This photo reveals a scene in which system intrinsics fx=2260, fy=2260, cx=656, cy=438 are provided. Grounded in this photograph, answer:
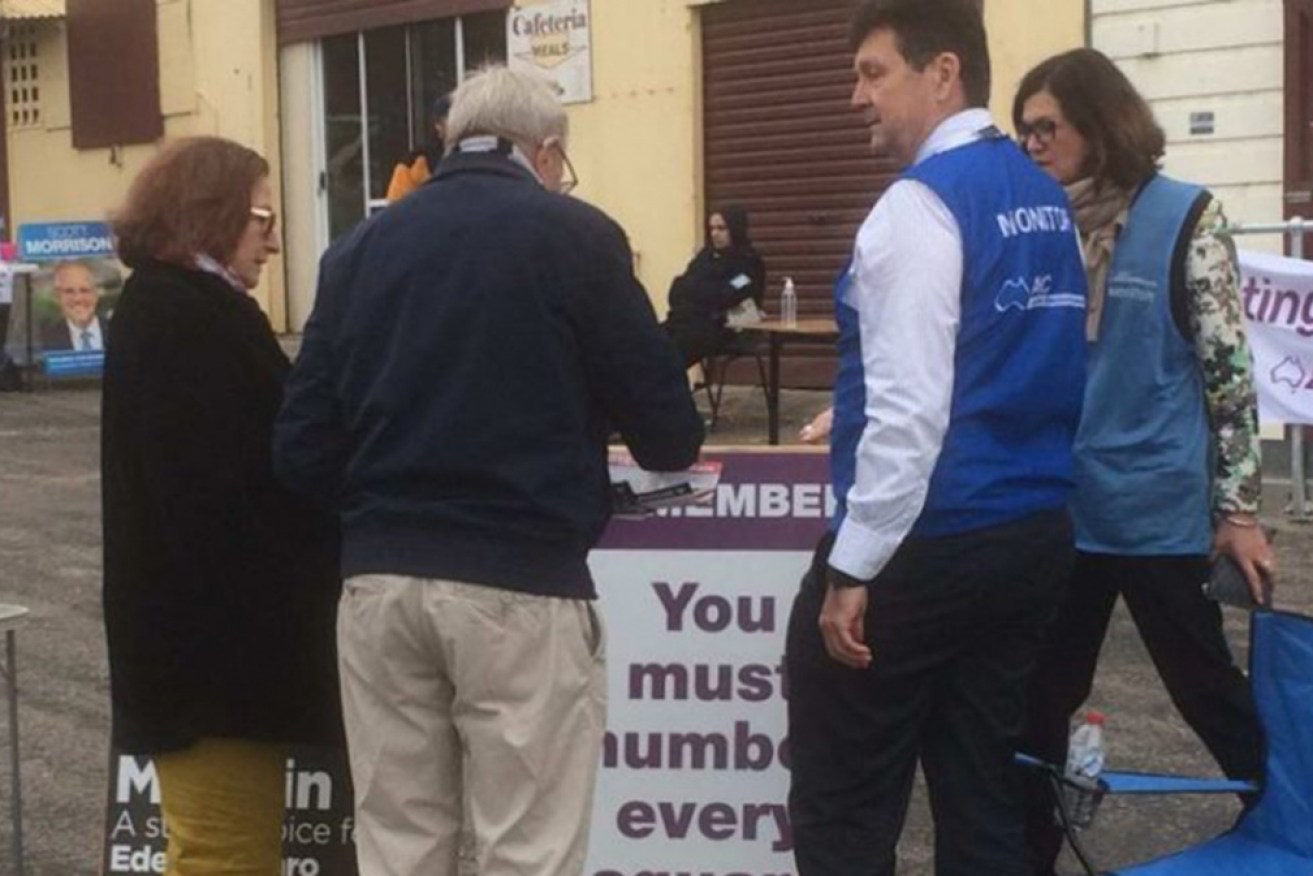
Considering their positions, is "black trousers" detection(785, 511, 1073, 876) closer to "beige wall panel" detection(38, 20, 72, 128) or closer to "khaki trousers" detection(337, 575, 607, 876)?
"khaki trousers" detection(337, 575, 607, 876)

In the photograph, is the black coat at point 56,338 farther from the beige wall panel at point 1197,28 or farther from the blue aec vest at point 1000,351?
the blue aec vest at point 1000,351

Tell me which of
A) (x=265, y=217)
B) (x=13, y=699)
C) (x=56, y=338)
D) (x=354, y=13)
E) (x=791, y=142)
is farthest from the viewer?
(x=354, y=13)

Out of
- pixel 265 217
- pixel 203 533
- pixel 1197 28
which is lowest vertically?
pixel 203 533

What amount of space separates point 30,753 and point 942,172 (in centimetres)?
414

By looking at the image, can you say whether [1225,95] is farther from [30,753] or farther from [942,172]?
[942,172]

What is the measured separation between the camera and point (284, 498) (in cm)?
380

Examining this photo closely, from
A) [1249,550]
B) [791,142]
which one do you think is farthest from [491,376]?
[791,142]

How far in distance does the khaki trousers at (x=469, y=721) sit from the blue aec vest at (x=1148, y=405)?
1.34 m

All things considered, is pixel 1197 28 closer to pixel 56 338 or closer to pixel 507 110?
pixel 56 338

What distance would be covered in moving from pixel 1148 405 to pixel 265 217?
176 centimetres

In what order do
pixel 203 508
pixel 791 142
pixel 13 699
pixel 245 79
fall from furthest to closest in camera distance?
pixel 245 79
pixel 791 142
pixel 13 699
pixel 203 508

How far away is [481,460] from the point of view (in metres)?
3.38

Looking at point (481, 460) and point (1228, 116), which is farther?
point (1228, 116)

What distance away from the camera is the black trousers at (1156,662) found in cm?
451
